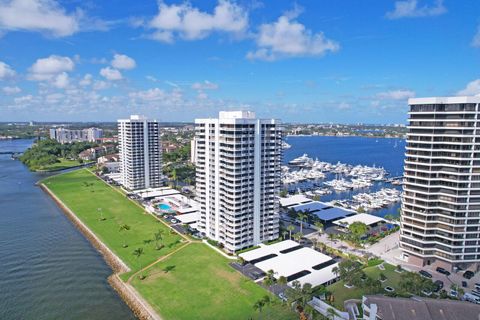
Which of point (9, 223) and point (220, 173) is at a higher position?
point (220, 173)

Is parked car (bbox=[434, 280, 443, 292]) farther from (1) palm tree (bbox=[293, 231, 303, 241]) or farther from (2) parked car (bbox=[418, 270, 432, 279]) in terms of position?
(1) palm tree (bbox=[293, 231, 303, 241])

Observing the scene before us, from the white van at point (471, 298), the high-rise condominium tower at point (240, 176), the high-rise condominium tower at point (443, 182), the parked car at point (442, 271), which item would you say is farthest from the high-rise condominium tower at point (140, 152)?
the white van at point (471, 298)

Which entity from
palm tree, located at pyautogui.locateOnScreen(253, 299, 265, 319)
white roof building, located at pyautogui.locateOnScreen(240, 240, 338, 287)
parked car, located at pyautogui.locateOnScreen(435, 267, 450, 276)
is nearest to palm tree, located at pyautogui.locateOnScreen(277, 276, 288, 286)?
white roof building, located at pyautogui.locateOnScreen(240, 240, 338, 287)

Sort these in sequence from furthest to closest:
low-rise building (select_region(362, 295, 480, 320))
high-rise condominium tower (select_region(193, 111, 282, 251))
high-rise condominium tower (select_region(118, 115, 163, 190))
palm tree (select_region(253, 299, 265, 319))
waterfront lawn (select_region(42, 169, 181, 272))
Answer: high-rise condominium tower (select_region(118, 115, 163, 190)) → waterfront lawn (select_region(42, 169, 181, 272)) → high-rise condominium tower (select_region(193, 111, 282, 251)) → palm tree (select_region(253, 299, 265, 319)) → low-rise building (select_region(362, 295, 480, 320))

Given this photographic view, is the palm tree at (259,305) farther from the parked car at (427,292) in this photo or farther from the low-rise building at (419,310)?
the parked car at (427,292)

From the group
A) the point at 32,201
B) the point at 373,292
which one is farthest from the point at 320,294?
the point at 32,201

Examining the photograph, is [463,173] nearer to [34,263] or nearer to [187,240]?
[187,240]

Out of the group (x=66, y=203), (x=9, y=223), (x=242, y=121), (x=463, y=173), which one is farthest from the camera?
(x=66, y=203)

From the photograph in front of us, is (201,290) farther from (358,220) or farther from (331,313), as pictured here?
(358,220)
